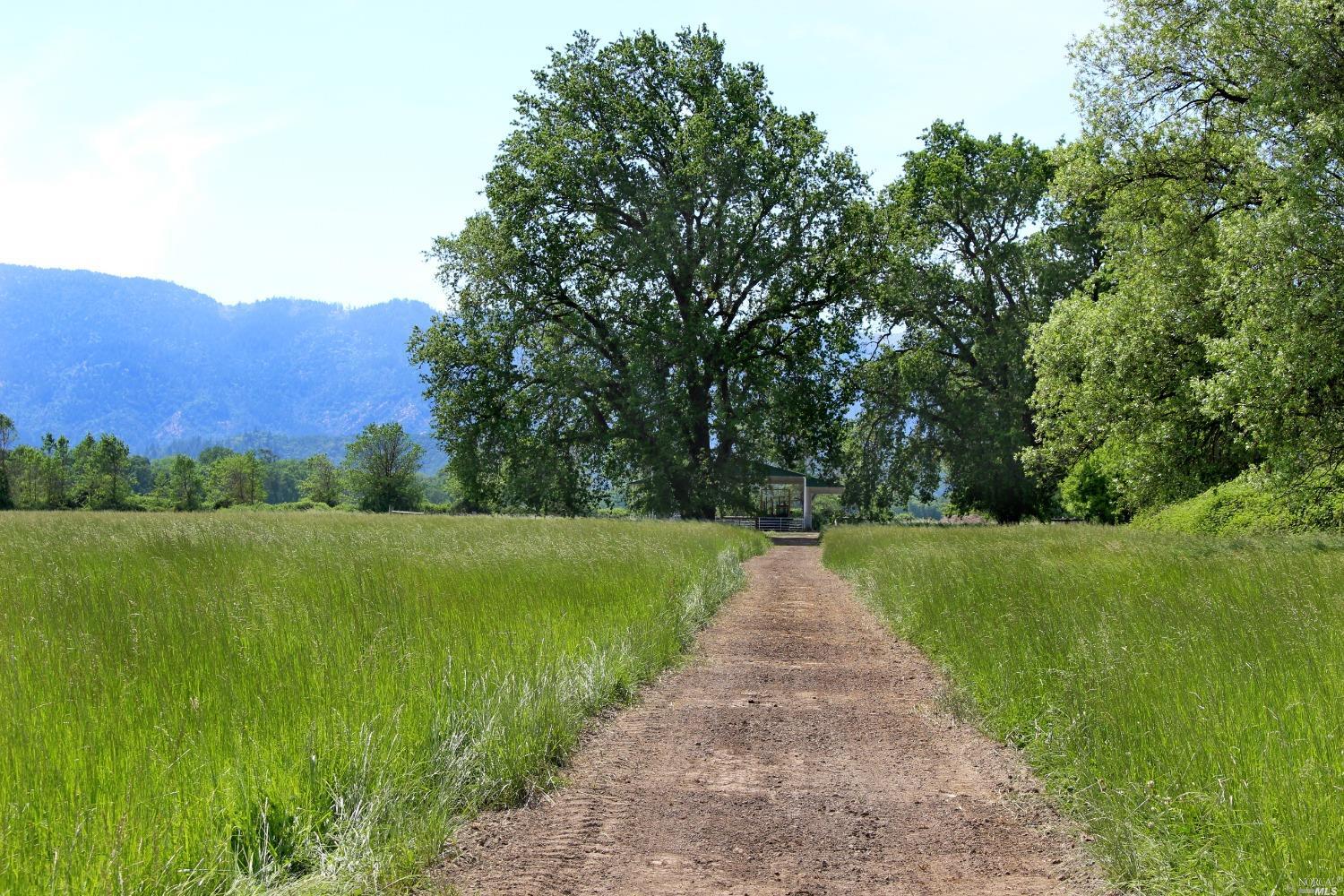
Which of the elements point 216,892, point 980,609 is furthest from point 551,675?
point 980,609

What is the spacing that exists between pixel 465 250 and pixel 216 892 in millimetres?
35032

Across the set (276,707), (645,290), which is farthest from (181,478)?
(276,707)

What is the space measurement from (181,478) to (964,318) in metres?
94.2

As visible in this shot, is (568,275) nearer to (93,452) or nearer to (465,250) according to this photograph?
(465,250)

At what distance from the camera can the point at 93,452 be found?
279ft

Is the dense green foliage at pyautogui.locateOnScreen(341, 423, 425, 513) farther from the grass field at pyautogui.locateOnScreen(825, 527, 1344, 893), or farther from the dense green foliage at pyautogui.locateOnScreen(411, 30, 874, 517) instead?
the grass field at pyautogui.locateOnScreen(825, 527, 1344, 893)

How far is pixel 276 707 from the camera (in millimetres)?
4590

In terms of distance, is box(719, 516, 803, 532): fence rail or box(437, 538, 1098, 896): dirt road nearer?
box(437, 538, 1098, 896): dirt road

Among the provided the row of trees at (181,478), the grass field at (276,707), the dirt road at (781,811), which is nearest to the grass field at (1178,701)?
the dirt road at (781,811)

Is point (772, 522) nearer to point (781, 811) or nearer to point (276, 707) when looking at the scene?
point (781, 811)

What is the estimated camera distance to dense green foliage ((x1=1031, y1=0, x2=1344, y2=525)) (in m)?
14.5

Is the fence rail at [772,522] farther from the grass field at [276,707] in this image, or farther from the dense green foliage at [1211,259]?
the grass field at [276,707]

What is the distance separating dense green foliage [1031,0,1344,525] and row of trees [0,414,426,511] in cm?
5474

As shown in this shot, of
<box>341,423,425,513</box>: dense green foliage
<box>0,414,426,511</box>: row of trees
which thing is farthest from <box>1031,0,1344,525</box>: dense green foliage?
<box>341,423,425,513</box>: dense green foliage
